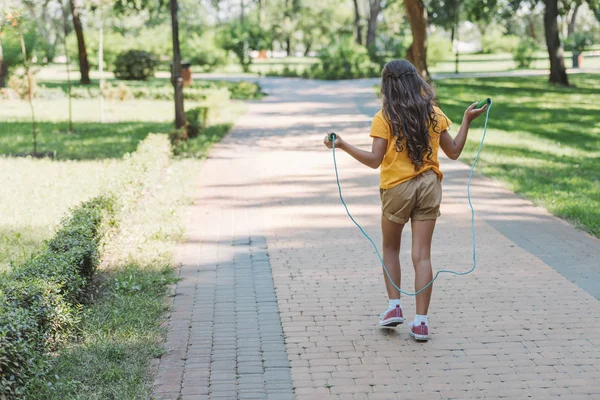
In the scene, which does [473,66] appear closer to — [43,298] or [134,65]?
[134,65]

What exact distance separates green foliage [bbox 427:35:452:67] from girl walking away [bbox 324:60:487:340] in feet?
130

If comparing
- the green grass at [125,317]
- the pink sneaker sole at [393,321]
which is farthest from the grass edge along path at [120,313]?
the pink sneaker sole at [393,321]

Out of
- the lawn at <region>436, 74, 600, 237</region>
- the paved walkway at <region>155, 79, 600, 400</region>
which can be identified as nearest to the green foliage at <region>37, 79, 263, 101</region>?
the lawn at <region>436, 74, 600, 237</region>

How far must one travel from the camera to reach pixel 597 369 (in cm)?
467

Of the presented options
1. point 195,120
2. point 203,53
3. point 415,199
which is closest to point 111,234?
point 415,199

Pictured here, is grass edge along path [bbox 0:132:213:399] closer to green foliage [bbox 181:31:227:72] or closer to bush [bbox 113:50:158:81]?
bush [bbox 113:50:158:81]

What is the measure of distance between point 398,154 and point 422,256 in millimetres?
711

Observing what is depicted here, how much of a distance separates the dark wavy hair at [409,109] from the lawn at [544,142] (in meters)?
4.11

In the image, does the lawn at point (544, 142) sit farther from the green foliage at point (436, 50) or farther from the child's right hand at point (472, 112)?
the green foliage at point (436, 50)

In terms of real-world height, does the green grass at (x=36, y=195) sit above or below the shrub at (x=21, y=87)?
below

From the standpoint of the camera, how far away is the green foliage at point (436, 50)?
4429 centimetres

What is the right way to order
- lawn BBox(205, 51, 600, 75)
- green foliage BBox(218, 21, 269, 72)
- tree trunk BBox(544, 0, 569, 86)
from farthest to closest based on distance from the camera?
green foliage BBox(218, 21, 269, 72) → lawn BBox(205, 51, 600, 75) → tree trunk BBox(544, 0, 569, 86)

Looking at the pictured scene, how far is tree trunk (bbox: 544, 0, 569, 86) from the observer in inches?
1157

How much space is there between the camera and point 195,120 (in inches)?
664
